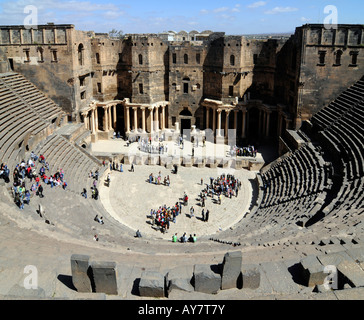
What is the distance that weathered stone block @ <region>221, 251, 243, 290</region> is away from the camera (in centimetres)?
900

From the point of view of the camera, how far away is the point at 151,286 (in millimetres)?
8883

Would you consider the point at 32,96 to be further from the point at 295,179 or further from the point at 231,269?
the point at 231,269

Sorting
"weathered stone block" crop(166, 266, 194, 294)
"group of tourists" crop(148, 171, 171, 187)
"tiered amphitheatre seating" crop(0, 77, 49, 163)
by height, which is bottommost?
"group of tourists" crop(148, 171, 171, 187)

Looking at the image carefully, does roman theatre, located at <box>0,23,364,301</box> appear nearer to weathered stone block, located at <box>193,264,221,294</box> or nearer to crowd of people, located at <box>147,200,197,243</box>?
weathered stone block, located at <box>193,264,221,294</box>

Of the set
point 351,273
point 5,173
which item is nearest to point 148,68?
point 5,173

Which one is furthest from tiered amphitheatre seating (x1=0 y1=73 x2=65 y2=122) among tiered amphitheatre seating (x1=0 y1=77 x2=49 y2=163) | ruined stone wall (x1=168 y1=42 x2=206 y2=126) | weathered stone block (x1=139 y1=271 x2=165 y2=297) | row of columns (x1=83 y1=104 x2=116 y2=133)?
weathered stone block (x1=139 y1=271 x2=165 y2=297)

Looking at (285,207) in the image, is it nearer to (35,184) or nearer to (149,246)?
(149,246)

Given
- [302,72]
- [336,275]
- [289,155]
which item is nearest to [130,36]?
[302,72]

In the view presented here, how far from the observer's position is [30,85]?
97.4 ft

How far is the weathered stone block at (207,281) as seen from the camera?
8977 millimetres

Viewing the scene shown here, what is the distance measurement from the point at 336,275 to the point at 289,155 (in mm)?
17553

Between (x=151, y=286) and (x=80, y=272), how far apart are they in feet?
5.98

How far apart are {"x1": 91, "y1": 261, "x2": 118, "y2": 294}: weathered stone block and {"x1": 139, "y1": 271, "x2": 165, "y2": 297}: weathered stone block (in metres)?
0.71

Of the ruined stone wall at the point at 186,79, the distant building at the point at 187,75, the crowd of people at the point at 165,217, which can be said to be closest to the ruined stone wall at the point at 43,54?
the distant building at the point at 187,75
